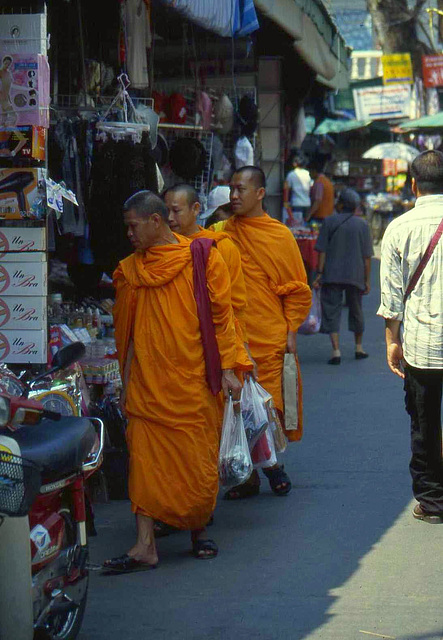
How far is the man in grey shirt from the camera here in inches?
465

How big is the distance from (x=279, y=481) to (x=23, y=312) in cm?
187

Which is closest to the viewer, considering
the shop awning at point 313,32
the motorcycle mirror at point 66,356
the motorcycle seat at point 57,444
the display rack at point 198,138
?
the motorcycle seat at point 57,444

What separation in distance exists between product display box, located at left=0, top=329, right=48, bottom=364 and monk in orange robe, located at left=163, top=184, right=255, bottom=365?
87 cm

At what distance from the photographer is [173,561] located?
554cm

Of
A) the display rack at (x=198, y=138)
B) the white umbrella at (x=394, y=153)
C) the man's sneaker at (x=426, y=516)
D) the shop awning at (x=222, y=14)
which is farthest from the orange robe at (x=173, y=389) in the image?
the white umbrella at (x=394, y=153)

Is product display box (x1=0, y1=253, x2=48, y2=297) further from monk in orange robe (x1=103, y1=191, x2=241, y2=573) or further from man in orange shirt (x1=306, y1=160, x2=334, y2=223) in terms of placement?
man in orange shirt (x1=306, y1=160, x2=334, y2=223)

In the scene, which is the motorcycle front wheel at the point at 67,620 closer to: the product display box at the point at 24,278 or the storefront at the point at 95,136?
the storefront at the point at 95,136

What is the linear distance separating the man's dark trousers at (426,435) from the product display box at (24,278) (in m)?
1.91

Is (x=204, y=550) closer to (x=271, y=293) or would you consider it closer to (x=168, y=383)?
(x=168, y=383)

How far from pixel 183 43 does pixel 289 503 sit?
5.08m

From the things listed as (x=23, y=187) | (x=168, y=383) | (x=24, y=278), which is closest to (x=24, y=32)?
(x=23, y=187)

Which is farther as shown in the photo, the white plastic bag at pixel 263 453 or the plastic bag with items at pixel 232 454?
the white plastic bag at pixel 263 453

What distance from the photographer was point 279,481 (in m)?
6.80

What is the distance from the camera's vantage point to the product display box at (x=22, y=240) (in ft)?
19.1
